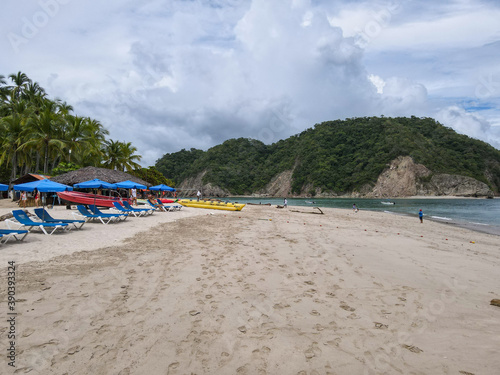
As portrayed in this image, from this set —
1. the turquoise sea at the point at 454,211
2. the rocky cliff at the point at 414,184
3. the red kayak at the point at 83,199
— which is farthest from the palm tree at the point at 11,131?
the rocky cliff at the point at 414,184

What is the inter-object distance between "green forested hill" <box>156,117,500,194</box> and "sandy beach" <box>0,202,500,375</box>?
77.0 meters

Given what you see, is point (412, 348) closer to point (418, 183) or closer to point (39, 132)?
point (39, 132)

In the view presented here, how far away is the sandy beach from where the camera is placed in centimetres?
232

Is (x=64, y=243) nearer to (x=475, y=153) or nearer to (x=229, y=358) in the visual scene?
(x=229, y=358)

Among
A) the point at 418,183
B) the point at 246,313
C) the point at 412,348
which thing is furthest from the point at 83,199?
the point at 418,183

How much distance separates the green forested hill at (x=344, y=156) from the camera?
239 feet

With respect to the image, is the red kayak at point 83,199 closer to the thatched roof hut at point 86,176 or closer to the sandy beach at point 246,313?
the thatched roof hut at point 86,176

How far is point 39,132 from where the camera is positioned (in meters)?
24.1

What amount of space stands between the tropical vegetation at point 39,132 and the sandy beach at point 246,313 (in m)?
23.6

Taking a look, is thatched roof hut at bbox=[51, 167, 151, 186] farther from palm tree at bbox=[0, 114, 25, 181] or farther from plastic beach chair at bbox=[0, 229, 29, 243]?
plastic beach chair at bbox=[0, 229, 29, 243]

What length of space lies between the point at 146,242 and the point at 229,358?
537cm

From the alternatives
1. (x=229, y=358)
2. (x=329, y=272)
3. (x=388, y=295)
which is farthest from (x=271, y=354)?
(x=329, y=272)

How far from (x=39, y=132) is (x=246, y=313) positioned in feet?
95.6

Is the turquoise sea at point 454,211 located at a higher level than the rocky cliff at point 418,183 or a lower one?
lower
